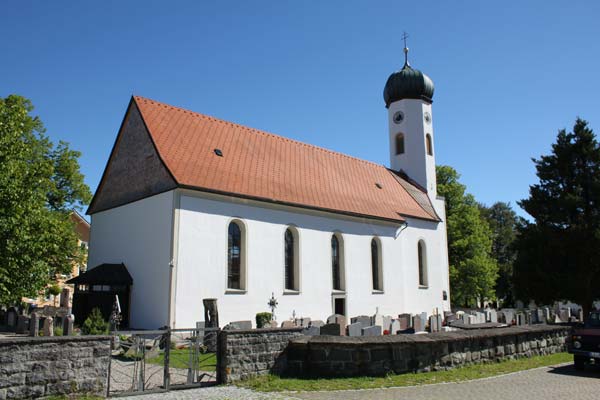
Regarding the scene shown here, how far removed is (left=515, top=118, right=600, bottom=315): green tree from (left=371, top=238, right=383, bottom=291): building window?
7.41 meters

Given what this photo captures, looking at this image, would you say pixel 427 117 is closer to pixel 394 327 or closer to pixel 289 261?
pixel 289 261

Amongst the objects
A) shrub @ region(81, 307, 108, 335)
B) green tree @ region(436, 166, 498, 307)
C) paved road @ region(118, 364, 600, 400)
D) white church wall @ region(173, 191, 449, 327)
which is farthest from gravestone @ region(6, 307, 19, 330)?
green tree @ region(436, 166, 498, 307)

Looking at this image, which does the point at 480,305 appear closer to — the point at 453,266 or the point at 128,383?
the point at 453,266

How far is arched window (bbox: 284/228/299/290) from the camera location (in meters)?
22.1

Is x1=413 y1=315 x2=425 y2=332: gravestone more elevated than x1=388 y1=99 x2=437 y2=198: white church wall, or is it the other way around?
x1=388 y1=99 x2=437 y2=198: white church wall

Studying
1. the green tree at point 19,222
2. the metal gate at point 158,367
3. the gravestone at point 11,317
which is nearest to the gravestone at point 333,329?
the metal gate at point 158,367

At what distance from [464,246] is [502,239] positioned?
76.8ft

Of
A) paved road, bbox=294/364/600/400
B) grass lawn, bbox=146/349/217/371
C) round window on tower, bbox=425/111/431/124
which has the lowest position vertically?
paved road, bbox=294/364/600/400

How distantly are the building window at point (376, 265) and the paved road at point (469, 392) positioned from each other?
50.2 feet

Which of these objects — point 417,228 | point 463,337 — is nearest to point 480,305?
point 417,228

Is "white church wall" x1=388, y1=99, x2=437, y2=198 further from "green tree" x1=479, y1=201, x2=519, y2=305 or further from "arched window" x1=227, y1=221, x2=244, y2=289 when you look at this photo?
"arched window" x1=227, y1=221, x2=244, y2=289

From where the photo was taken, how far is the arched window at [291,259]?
22125 millimetres

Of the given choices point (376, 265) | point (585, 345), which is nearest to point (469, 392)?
point (585, 345)

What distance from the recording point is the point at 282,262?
70.4 ft
